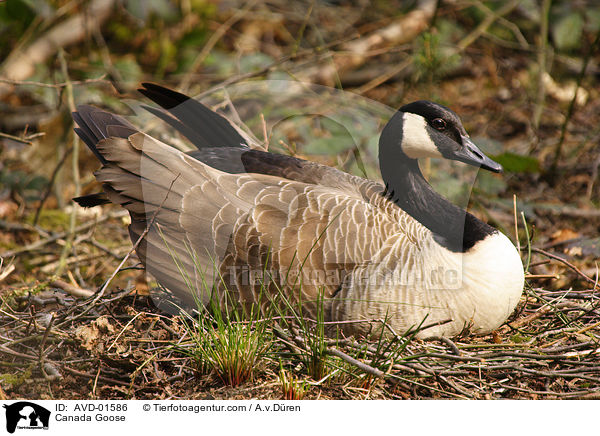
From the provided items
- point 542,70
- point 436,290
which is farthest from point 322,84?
point 436,290

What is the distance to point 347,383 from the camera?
107 inches

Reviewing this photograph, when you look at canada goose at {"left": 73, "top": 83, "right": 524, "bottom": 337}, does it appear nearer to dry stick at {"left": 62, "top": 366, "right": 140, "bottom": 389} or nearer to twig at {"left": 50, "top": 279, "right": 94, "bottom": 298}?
dry stick at {"left": 62, "top": 366, "right": 140, "bottom": 389}

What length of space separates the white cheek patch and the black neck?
8cm

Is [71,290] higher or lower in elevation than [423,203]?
lower

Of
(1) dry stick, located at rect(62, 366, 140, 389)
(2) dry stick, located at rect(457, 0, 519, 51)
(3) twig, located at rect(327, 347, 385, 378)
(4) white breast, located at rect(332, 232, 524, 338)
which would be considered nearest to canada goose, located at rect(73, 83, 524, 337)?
(4) white breast, located at rect(332, 232, 524, 338)

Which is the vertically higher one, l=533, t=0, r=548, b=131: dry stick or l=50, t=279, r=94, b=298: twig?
l=533, t=0, r=548, b=131: dry stick

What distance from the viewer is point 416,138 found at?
3.36 metres

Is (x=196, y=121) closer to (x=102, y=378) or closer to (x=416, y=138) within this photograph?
(x=416, y=138)

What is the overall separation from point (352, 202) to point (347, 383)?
1.04m

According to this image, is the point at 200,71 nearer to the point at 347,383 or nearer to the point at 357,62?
the point at 357,62

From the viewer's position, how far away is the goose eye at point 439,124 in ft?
10.7

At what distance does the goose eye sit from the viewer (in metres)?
3.25
